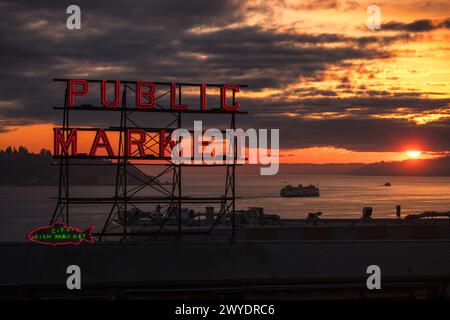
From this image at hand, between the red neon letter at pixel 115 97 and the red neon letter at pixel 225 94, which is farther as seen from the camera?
the red neon letter at pixel 225 94

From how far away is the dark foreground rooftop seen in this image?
109ft

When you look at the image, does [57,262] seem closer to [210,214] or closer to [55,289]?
[55,289]

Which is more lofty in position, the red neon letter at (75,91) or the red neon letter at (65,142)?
the red neon letter at (75,91)

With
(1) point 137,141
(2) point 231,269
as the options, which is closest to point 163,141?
(1) point 137,141

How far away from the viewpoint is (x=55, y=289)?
103 feet

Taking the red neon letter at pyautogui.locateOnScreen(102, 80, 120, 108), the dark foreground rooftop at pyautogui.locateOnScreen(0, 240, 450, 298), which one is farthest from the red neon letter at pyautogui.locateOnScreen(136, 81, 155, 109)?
the dark foreground rooftop at pyautogui.locateOnScreen(0, 240, 450, 298)

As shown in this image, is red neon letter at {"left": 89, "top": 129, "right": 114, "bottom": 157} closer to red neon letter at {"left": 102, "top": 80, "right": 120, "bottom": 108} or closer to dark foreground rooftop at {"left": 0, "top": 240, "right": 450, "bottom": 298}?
red neon letter at {"left": 102, "top": 80, "right": 120, "bottom": 108}

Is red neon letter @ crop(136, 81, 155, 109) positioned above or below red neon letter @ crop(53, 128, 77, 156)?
above

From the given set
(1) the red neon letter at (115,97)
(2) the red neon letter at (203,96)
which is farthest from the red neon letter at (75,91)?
(2) the red neon letter at (203,96)

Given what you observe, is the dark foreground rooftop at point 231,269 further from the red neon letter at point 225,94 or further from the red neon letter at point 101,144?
the red neon letter at point 225,94

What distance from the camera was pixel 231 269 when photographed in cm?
3803

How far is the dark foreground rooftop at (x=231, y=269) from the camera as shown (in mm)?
33250

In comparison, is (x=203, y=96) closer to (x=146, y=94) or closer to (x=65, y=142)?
(x=146, y=94)
